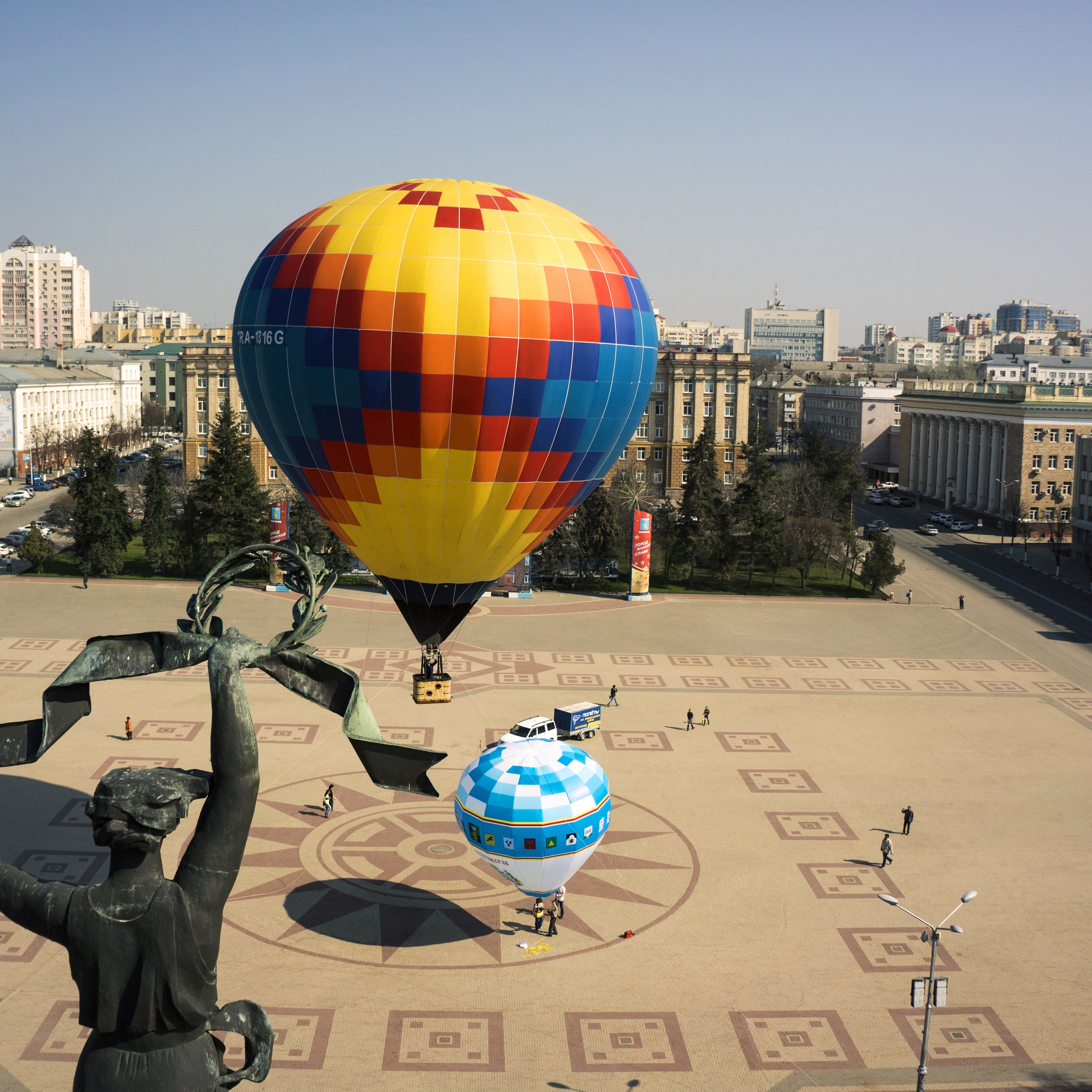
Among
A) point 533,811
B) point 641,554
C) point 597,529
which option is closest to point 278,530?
point 597,529

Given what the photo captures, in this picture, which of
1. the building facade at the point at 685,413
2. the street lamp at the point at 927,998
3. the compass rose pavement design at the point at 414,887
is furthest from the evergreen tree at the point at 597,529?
the street lamp at the point at 927,998

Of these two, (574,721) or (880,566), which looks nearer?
(574,721)

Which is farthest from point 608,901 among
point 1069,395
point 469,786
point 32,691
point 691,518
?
point 1069,395

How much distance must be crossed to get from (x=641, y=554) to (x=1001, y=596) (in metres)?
23.2

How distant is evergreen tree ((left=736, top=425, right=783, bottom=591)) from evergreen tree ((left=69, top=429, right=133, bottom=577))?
38491mm

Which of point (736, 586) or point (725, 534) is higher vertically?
point (725, 534)

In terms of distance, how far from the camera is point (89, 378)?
146500mm

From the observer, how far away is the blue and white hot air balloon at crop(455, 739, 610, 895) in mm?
27969

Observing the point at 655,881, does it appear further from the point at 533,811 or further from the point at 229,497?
the point at 229,497

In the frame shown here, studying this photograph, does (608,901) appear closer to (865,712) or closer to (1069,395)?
(865,712)

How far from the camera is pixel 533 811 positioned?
91.5ft

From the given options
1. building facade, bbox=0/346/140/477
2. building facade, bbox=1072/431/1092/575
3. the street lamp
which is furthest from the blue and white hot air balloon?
building facade, bbox=0/346/140/477

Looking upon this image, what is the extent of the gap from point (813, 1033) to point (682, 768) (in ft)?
50.7

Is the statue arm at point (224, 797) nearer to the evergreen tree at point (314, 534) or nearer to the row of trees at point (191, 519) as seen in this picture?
the row of trees at point (191, 519)
